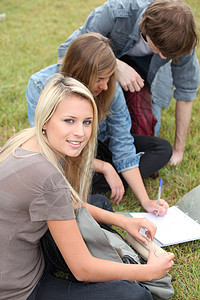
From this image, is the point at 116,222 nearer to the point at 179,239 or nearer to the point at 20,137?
the point at 179,239

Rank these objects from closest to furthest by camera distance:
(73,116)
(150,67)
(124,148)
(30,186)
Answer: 1. (30,186)
2. (73,116)
3. (124,148)
4. (150,67)

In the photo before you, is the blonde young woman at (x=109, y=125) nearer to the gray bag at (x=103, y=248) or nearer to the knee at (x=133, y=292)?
the gray bag at (x=103, y=248)

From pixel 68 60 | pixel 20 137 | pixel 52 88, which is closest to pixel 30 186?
pixel 20 137

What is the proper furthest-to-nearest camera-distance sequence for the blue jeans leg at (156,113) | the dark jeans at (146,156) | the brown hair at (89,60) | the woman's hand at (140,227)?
the blue jeans leg at (156,113) → the dark jeans at (146,156) → the brown hair at (89,60) → the woman's hand at (140,227)

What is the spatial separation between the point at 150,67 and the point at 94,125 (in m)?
1.23

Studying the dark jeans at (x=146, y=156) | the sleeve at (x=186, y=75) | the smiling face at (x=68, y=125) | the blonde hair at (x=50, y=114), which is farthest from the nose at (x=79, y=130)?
the sleeve at (x=186, y=75)

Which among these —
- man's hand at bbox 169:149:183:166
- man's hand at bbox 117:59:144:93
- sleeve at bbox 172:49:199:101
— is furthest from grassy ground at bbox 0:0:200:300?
man's hand at bbox 117:59:144:93

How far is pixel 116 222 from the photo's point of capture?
5.75 feet

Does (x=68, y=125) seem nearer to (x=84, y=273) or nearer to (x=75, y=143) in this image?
(x=75, y=143)

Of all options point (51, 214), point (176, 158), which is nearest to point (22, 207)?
point (51, 214)

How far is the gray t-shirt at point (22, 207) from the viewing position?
4.29 ft

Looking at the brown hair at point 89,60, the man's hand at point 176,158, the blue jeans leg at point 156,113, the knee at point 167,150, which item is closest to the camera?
the brown hair at point 89,60

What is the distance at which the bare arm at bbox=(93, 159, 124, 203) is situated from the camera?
2223mm

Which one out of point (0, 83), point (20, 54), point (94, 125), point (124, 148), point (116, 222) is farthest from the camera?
point (20, 54)
